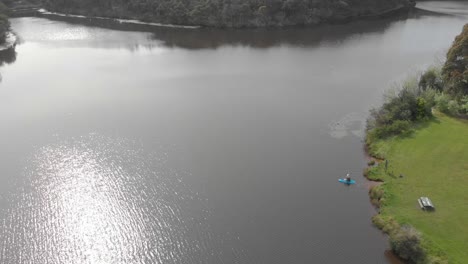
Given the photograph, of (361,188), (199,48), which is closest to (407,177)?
(361,188)

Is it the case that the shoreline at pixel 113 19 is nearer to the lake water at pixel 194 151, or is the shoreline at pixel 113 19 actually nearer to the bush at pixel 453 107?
the lake water at pixel 194 151

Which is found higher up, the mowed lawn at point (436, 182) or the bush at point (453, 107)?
the bush at point (453, 107)

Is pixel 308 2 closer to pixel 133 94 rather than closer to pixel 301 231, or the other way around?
pixel 133 94

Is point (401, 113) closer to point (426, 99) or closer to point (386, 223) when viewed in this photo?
point (426, 99)

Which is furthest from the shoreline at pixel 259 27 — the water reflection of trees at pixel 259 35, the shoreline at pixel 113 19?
the water reflection of trees at pixel 259 35

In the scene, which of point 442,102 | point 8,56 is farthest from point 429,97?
point 8,56

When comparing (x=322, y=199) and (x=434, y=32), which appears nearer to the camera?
(x=322, y=199)

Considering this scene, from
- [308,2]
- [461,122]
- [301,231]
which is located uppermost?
[308,2]

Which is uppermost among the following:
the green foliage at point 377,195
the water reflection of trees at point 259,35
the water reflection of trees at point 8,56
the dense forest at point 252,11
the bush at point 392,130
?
the dense forest at point 252,11

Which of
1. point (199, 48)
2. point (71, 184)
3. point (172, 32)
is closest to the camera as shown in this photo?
point (71, 184)

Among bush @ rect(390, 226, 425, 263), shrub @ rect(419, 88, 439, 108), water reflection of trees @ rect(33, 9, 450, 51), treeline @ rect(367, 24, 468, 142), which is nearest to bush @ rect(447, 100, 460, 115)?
treeline @ rect(367, 24, 468, 142)
